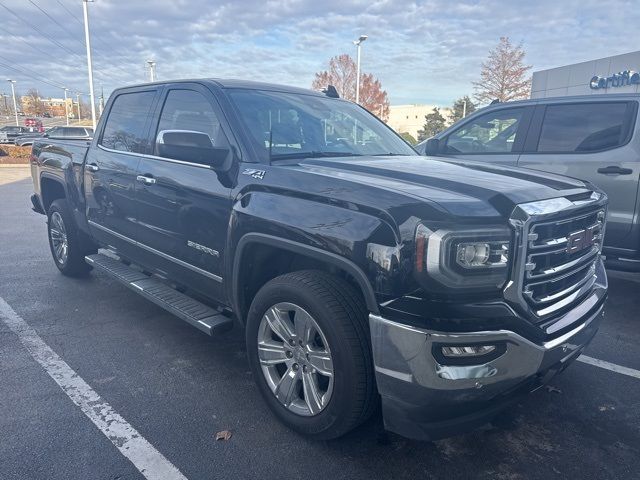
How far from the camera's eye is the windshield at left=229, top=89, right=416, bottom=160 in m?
3.32

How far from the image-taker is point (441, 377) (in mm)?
2139

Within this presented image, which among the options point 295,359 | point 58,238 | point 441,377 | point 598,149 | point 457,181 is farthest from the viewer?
point 58,238

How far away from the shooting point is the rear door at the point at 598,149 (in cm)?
499

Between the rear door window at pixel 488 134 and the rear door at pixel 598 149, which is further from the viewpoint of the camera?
the rear door window at pixel 488 134

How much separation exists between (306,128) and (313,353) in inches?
67.3

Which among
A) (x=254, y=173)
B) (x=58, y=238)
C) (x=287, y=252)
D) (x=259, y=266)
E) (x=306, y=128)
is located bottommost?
(x=58, y=238)

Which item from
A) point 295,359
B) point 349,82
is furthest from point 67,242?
point 349,82

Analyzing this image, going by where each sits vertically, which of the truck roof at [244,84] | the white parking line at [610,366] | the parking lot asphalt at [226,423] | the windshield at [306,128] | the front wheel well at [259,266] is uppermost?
the truck roof at [244,84]

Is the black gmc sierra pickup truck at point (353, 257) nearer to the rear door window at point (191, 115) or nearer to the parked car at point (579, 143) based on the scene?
the rear door window at point (191, 115)

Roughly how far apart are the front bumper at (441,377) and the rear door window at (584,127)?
3743 millimetres

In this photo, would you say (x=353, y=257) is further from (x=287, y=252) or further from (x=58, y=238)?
(x=58, y=238)

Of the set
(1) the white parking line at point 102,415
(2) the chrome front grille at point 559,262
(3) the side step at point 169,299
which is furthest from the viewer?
(3) the side step at point 169,299

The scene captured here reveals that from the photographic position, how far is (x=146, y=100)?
4332 mm

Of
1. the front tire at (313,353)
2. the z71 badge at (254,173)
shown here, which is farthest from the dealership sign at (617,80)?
the front tire at (313,353)
